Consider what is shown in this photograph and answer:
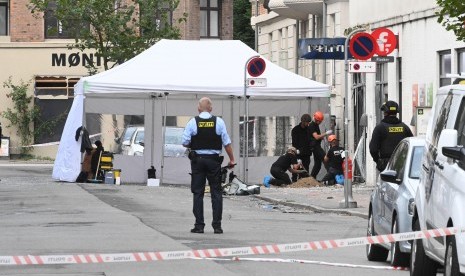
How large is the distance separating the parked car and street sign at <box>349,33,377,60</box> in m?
12.1

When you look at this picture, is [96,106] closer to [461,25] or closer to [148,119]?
[148,119]

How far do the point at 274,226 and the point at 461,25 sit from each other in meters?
3.87

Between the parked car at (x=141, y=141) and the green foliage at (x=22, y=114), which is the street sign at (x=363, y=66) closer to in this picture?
the parked car at (x=141, y=141)

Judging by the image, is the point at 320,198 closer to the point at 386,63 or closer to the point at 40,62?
the point at 386,63

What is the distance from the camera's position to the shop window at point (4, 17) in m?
61.0

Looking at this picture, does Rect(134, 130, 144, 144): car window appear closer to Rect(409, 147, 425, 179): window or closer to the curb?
the curb

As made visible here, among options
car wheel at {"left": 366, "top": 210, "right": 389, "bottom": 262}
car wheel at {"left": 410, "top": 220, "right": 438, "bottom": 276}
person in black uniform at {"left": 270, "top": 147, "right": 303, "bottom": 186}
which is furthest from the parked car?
car wheel at {"left": 410, "top": 220, "right": 438, "bottom": 276}

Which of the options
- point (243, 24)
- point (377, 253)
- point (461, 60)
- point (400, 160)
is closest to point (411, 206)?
point (377, 253)

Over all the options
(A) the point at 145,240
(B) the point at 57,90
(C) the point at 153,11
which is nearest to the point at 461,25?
(A) the point at 145,240

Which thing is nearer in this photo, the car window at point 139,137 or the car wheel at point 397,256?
the car wheel at point 397,256

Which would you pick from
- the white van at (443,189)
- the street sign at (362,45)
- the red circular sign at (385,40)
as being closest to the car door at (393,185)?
the white van at (443,189)

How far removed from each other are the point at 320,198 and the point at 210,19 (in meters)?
36.4

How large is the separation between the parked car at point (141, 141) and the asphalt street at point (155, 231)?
539 centimetres

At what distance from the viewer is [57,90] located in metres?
60.4
